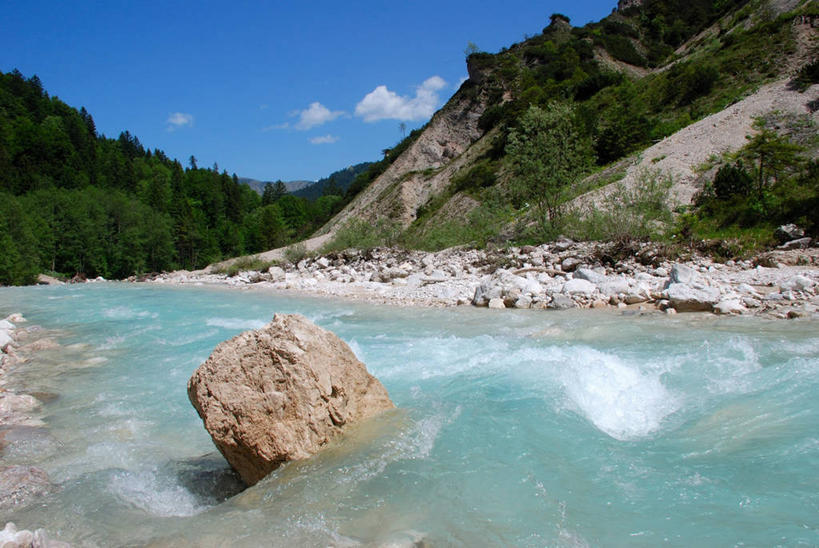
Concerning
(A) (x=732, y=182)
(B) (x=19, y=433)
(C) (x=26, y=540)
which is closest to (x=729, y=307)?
(C) (x=26, y=540)

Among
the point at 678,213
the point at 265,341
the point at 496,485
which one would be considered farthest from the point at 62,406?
the point at 678,213

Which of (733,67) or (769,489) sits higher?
(733,67)

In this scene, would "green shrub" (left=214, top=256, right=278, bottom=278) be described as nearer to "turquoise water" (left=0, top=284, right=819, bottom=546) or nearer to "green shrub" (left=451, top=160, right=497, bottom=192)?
"green shrub" (left=451, top=160, right=497, bottom=192)

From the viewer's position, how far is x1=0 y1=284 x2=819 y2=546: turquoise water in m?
3.02

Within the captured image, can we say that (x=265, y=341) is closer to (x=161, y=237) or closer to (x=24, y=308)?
(x=24, y=308)

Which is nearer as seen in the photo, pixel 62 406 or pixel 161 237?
pixel 62 406

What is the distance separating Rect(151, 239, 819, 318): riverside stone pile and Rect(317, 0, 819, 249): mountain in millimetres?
2015

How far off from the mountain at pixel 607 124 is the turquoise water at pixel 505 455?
A: 10628 mm

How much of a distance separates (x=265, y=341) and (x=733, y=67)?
3745cm

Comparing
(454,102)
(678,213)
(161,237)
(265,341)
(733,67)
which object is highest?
(454,102)

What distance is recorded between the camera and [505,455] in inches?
156

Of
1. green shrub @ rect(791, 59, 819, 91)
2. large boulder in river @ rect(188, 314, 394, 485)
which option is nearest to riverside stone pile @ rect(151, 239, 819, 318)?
large boulder in river @ rect(188, 314, 394, 485)

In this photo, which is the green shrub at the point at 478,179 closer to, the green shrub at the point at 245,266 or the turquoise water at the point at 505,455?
the green shrub at the point at 245,266

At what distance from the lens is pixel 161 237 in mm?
59562
